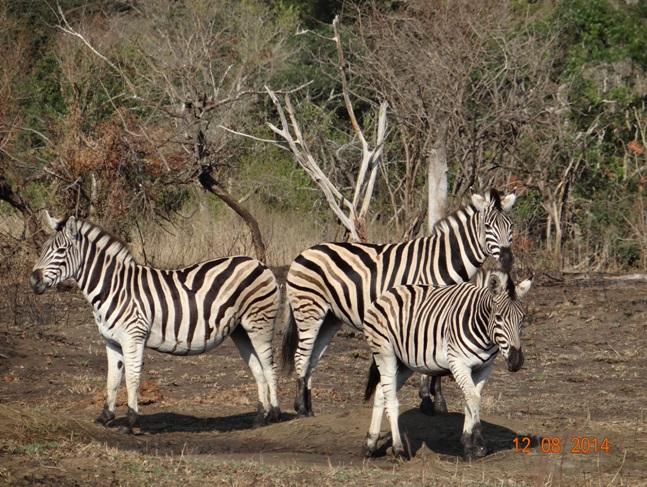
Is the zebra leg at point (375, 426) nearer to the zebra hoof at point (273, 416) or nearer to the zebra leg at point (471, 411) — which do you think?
the zebra leg at point (471, 411)

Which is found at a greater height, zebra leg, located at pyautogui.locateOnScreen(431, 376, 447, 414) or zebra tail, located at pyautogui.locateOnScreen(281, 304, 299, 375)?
zebra tail, located at pyautogui.locateOnScreen(281, 304, 299, 375)

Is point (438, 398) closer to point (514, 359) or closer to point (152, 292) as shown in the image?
point (514, 359)

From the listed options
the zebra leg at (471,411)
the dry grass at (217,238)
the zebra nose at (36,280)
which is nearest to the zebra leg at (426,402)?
the zebra leg at (471,411)

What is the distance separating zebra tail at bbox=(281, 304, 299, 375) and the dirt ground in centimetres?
58

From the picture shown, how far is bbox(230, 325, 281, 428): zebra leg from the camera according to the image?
10484mm

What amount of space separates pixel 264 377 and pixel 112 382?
1.46 meters

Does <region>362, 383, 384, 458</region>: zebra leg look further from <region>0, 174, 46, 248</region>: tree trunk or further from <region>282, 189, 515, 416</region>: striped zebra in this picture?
<region>0, 174, 46, 248</region>: tree trunk

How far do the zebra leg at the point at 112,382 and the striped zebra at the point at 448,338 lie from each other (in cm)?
255

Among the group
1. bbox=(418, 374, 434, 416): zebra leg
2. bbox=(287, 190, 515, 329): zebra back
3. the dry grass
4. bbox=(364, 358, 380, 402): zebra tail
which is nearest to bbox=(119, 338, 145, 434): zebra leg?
bbox=(287, 190, 515, 329): zebra back

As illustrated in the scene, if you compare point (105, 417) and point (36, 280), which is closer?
point (105, 417)

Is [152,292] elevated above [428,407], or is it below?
above

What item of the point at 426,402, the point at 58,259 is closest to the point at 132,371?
the point at 58,259

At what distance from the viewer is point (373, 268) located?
10961mm

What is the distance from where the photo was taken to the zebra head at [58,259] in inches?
406
